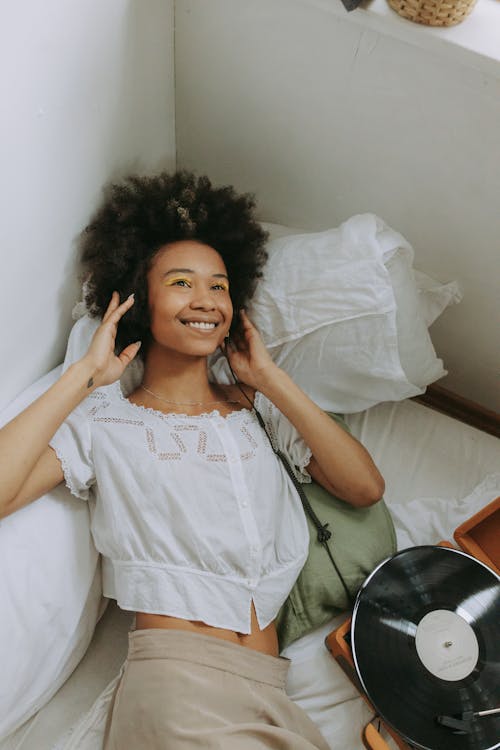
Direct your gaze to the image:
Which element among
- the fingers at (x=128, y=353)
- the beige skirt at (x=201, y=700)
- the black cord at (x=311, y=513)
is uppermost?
the fingers at (x=128, y=353)

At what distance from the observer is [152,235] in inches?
49.1

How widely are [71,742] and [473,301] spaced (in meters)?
1.11

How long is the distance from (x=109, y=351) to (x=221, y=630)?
Result: 0.50m

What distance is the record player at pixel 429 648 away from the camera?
972 millimetres

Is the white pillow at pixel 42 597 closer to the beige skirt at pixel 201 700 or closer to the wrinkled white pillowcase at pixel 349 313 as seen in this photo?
the beige skirt at pixel 201 700

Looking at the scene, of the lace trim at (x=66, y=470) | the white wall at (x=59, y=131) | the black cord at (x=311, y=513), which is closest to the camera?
the white wall at (x=59, y=131)

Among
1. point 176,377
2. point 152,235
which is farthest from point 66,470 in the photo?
point 152,235

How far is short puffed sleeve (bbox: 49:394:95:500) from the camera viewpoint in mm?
1038

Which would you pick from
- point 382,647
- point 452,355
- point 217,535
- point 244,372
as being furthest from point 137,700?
point 452,355

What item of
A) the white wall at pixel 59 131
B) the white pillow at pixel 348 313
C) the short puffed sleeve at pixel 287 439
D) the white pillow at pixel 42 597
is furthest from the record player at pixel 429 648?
the white wall at pixel 59 131

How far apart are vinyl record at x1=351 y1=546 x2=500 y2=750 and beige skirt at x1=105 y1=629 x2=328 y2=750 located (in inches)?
5.5

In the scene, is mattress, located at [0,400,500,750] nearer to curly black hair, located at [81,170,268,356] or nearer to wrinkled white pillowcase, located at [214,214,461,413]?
wrinkled white pillowcase, located at [214,214,461,413]

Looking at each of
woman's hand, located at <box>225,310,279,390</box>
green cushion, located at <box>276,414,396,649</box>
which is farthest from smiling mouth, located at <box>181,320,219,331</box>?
green cushion, located at <box>276,414,396,649</box>

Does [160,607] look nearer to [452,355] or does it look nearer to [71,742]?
[71,742]
